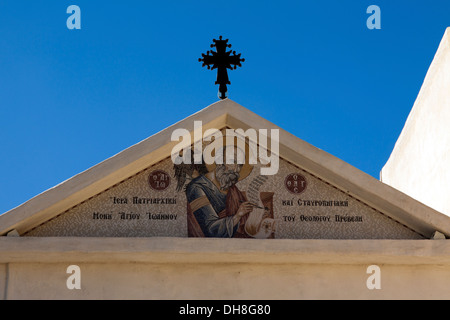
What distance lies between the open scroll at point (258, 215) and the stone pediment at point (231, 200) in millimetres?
13

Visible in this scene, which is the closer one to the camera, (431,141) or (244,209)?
(244,209)

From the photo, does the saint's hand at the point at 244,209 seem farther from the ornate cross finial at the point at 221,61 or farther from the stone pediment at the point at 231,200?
the ornate cross finial at the point at 221,61

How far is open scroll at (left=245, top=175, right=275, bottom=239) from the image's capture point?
11.1 meters

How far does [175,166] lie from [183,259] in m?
1.21

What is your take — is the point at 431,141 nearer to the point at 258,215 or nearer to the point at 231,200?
the point at 258,215

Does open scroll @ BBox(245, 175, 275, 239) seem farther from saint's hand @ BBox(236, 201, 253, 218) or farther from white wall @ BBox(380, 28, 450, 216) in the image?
white wall @ BBox(380, 28, 450, 216)

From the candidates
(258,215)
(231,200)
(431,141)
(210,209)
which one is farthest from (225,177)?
(431,141)

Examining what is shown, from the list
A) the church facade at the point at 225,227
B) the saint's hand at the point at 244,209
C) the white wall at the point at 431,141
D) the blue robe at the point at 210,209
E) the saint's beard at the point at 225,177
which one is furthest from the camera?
the white wall at the point at 431,141

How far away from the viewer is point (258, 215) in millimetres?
11172

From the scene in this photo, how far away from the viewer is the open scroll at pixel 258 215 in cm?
1109

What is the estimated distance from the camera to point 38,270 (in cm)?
1078

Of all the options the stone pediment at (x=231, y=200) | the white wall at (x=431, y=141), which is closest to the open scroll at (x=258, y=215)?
the stone pediment at (x=231, y=200)

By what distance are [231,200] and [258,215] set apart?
1.30 ft
